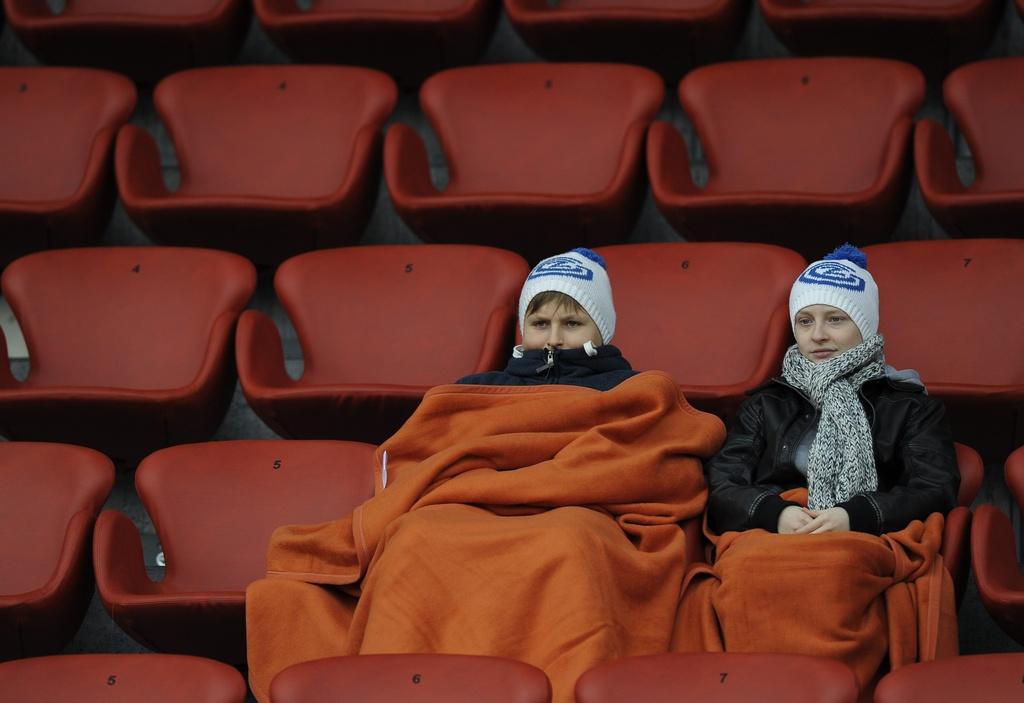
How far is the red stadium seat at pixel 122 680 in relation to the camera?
4.45 ft

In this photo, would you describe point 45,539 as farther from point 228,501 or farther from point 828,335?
point 828,335

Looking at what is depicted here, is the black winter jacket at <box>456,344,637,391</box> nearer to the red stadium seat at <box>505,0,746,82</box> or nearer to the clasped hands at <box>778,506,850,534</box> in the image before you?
the clasped hands at <box>778,506,850,534</box>

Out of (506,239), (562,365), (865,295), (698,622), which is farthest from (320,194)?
(698,622)

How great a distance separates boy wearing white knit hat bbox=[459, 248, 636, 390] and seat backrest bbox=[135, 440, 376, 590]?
18 cm

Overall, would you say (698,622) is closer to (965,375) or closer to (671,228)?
(965,375)

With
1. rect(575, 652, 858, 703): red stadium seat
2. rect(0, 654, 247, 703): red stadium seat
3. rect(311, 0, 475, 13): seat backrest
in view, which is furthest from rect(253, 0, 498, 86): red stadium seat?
rect(575, 652, 858, 703): red stadium seat

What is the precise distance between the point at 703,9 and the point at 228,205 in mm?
799

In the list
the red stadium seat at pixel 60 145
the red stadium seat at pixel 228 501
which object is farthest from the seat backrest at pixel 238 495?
the red stadium seat at pixel 60 145

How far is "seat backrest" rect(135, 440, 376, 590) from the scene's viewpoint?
1894mm

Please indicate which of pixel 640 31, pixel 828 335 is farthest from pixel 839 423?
pixel 640 31

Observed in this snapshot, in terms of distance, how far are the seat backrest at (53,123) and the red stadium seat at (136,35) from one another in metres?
0.11

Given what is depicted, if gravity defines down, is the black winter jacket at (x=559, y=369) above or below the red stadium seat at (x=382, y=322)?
above

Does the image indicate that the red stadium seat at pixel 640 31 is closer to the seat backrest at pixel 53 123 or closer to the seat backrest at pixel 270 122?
the seat backrest at pixel 270 122

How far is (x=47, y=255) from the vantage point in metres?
2.37
